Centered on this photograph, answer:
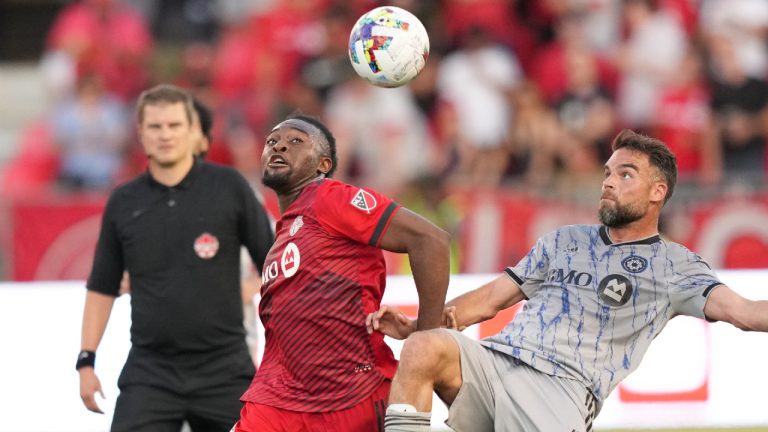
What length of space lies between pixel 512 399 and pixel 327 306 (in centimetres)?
97

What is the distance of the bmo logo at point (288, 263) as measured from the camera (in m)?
5.88

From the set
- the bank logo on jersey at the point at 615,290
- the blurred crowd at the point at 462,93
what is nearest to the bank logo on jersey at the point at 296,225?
the bank logo on jersey at the point at 615,290

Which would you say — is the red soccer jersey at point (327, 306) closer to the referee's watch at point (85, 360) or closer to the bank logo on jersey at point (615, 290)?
the bank logo on jersey at point (615, 290)

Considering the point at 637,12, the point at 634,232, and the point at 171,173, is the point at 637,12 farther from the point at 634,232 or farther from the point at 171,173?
the point at 634,232

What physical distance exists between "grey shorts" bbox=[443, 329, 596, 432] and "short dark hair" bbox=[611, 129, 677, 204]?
1088mm

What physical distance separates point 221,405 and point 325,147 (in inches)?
62.4

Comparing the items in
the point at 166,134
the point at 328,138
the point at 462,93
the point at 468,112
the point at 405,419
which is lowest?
the point at 405,419

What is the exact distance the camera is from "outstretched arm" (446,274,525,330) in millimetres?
6383

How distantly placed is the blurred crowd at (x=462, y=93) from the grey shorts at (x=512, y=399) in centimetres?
632

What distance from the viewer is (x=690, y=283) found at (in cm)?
608

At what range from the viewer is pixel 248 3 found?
15.5 meters

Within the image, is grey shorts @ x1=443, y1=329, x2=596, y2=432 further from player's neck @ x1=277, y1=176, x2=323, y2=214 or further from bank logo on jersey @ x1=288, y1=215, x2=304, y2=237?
player's neck @ x1=277, y1=176, x2=323, y2=214

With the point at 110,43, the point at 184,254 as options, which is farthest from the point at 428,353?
the point at 110,43

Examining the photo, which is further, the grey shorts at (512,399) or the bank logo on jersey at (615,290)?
the bank logo on jersey at (615,290)
